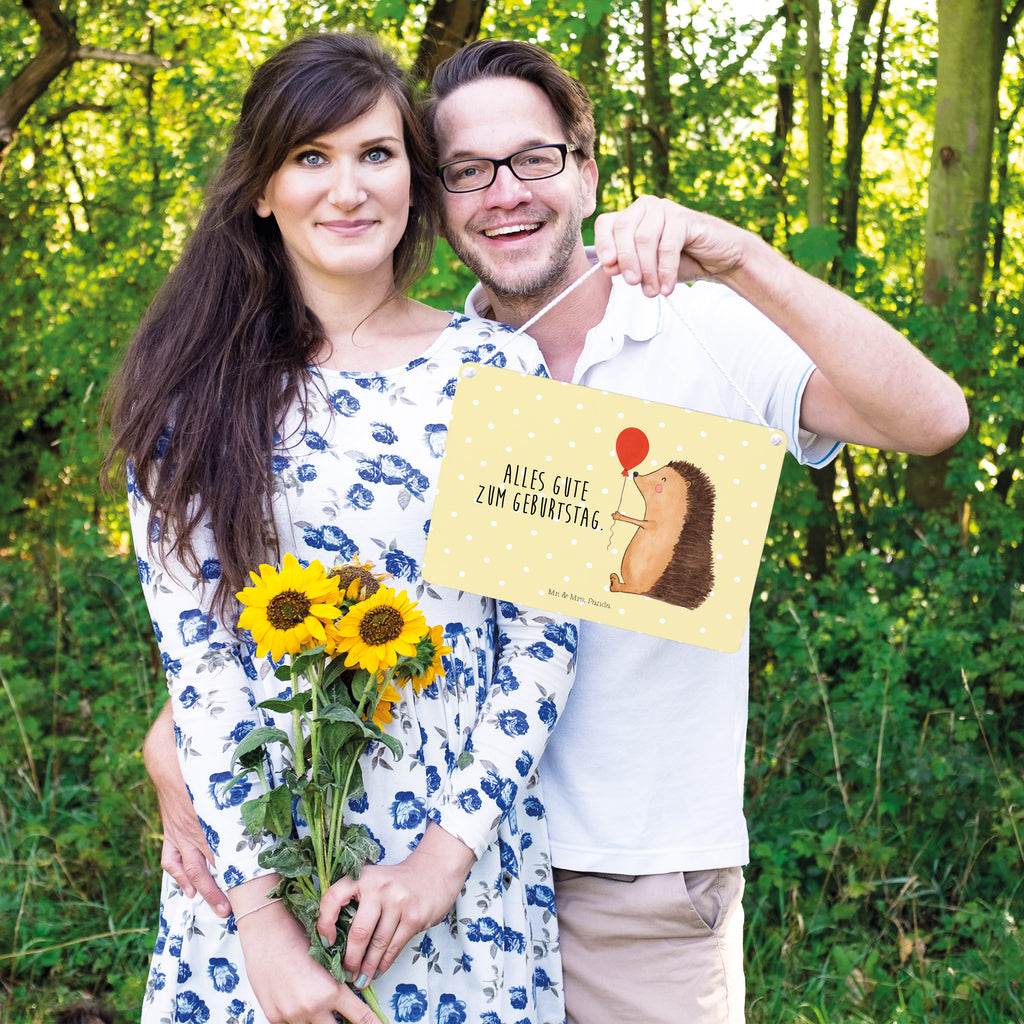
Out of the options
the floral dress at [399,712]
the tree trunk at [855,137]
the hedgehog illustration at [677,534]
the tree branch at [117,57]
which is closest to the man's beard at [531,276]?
the floral dress at [399,712]

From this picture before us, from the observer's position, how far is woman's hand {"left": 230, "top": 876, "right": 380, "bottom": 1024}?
1.51 meters

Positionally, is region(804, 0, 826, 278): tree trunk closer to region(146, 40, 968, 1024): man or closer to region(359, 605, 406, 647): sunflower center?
region(146, 40, 968, 1024): man

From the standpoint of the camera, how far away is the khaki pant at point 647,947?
6.31ft

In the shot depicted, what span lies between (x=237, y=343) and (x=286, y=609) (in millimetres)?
645

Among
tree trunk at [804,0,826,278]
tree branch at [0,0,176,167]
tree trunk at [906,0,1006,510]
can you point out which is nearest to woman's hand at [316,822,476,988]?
tree trunk at [906,0,1006,510]

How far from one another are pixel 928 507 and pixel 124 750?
3307 mm

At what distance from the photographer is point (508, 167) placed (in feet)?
6.90

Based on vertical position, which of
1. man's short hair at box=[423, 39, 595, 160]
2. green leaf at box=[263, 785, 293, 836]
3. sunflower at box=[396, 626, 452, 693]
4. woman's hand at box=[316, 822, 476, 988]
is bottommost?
woman's hand at box=[316, 822, 476, 988]

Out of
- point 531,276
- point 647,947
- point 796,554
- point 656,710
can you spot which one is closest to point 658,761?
point 656,710

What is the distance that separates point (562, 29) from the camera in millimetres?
3416

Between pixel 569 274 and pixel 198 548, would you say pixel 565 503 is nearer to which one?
pixel 198 548

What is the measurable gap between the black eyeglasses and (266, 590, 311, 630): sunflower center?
102 cm

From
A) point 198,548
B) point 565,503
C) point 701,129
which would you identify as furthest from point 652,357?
point 701,129

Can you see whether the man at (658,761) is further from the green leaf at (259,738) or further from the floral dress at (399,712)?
the green leaf at (259,738)
